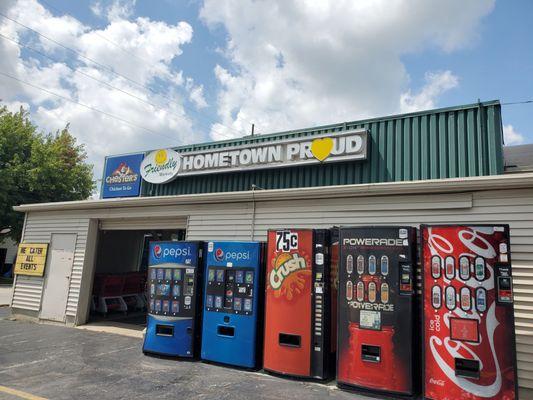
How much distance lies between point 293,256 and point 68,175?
25.7 meters

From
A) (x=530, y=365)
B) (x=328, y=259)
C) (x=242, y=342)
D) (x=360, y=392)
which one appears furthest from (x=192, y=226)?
(x=530, y=365)

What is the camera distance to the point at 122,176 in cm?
1289

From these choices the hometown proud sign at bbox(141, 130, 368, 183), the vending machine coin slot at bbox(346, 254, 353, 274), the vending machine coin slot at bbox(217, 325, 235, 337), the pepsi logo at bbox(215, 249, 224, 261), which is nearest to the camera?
the vending machine coin slot at bbox(346, 254, 353, 274)

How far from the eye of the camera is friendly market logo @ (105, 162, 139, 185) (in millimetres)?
12609

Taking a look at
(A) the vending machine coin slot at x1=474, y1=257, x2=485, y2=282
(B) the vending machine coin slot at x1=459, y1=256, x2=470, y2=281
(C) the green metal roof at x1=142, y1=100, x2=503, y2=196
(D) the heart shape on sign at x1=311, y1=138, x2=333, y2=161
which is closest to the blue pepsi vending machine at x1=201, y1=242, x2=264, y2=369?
(C) the green metal roof at x1=142, y1=100, x2=503, y2=196

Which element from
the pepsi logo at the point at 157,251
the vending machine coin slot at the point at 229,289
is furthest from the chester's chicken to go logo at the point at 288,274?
the pepsi logo at the point at 157,251

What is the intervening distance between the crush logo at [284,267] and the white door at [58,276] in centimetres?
760

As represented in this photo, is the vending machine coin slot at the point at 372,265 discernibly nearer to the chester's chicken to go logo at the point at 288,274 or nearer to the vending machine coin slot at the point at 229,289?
the chester's chicken to go logo at the point at 288,274

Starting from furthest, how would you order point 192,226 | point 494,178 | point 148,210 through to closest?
point 148,210 → point 192,226 → point 494,178

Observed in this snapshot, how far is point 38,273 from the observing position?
39.6ft

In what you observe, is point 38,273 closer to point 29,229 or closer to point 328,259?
point 29,229

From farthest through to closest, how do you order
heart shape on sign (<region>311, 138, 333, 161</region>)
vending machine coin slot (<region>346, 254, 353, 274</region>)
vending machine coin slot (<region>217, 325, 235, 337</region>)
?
heart shape on sign (<region>311, 138, 333, 161</region>)
vending machine coin slot (<region>217, 325, 235, 337</region>)
vending machine coin slot (<region>346, 254, 353, 274</region>)

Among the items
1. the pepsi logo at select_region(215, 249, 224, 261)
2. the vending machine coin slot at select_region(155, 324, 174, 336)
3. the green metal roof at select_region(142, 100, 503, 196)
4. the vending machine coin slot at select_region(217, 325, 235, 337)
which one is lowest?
the vending machine coin slot at select_region(155, 324, 174, 336)

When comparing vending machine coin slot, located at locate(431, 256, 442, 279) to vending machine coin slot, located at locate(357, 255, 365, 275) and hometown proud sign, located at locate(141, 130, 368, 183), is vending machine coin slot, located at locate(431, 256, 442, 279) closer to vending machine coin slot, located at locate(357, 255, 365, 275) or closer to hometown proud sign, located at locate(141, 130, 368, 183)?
vending machine coin slot, located at locate(357, 255, 365, 275)
